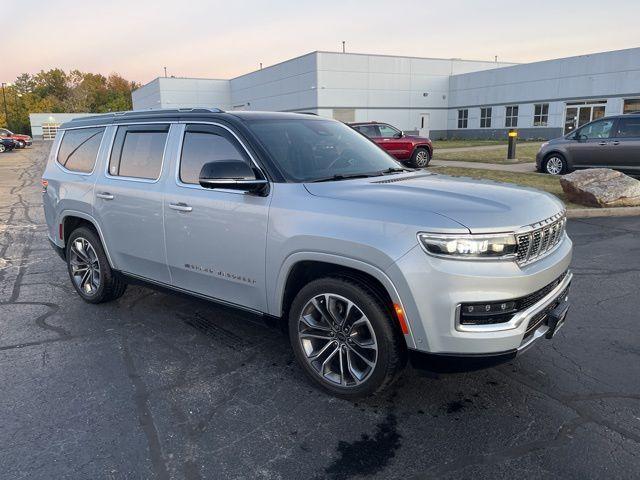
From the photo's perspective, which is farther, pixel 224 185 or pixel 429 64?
pixel 429 64

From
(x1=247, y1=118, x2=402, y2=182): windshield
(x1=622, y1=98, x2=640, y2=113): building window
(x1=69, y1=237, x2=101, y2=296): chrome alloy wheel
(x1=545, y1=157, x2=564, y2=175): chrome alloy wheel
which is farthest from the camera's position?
(x1=622, y1=98, x2=640, y2=113): building window

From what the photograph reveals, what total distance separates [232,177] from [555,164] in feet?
45.2

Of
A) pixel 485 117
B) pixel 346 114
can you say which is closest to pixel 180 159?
pixel 346 114

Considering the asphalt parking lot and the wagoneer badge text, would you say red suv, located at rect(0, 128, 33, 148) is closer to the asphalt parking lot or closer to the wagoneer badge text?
the asphalt parking lot

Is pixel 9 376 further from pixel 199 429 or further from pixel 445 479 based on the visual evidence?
pixel 445 479

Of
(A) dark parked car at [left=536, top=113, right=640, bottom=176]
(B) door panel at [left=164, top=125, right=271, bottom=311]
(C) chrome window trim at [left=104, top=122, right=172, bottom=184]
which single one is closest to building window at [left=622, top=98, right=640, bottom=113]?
(A) dark parked car at [left=536, top=113, right=640, bottom=176]

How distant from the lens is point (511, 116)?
38.1 meters

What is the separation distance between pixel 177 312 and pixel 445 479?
3301mm

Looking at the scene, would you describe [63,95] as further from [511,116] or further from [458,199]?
[458,199]

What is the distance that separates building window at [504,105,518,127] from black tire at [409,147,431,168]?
21.8 m

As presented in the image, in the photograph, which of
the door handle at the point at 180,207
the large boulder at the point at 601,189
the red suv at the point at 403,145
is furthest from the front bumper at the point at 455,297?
the red suv at the point at 403,145

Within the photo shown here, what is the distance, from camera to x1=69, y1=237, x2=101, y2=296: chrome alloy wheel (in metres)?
5.23

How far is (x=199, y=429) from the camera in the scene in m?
3.12

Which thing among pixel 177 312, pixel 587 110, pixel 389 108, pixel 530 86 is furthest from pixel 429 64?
pixel 177 312
